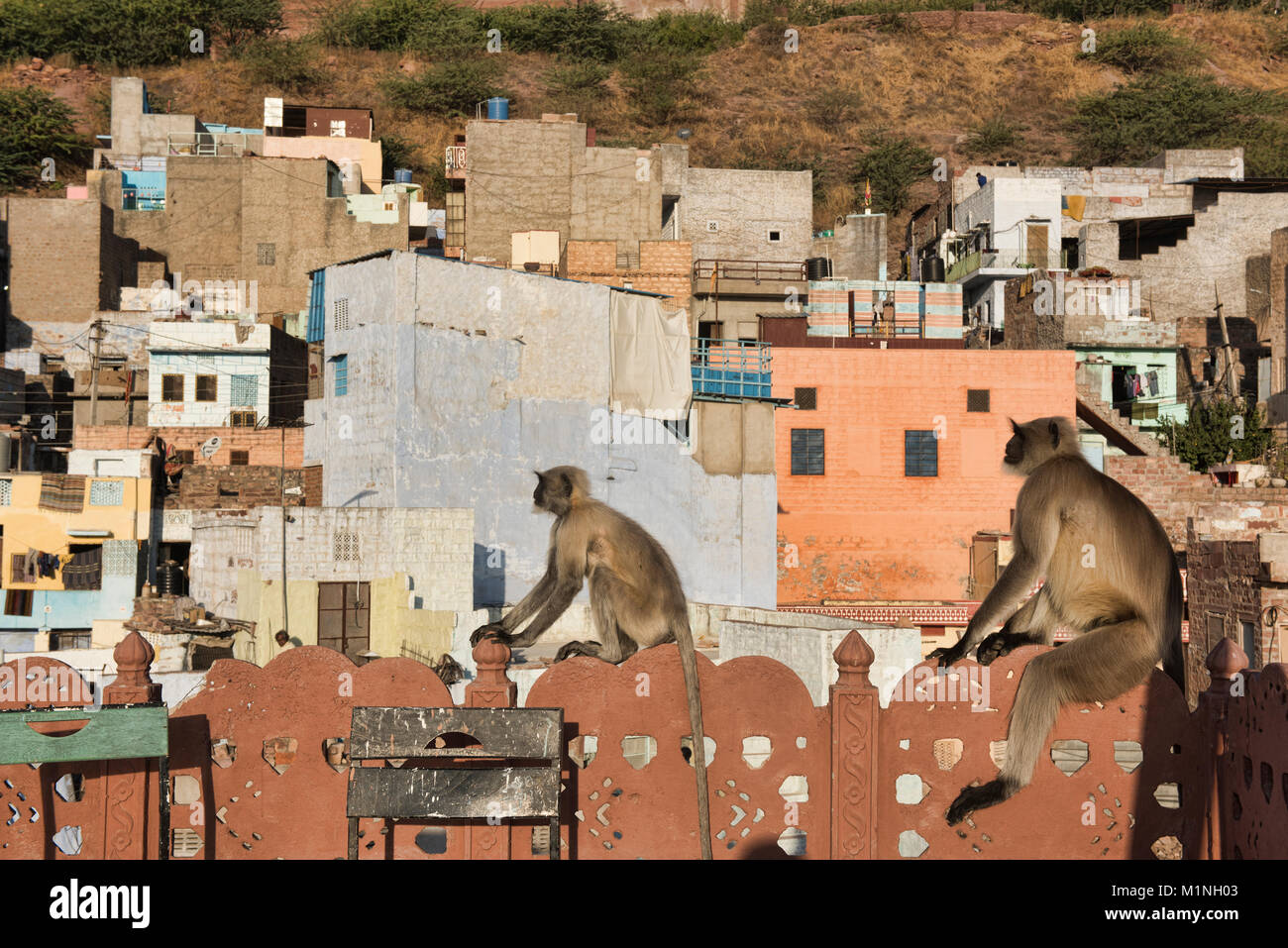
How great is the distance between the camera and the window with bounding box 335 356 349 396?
26.4 meters

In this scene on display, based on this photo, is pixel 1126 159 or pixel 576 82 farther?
pixel 576 82

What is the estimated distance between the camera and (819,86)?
2638 inches

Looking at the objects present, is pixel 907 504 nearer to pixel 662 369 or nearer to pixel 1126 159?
pixel 662 369

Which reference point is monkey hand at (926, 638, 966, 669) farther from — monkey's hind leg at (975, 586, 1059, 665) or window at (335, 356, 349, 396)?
window at (335, 356, 349, 396)

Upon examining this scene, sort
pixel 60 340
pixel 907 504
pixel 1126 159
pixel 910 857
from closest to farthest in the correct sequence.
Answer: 1. pixel 910 857
2. pixel 907 504
3. pixel 60 340
4. pixel 1126 159

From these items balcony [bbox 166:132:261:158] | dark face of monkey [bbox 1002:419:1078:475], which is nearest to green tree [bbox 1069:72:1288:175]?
balcony [bbox 166:132:261:158]

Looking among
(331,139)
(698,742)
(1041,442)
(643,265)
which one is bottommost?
(698,742)

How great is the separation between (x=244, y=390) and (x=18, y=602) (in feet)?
29.3

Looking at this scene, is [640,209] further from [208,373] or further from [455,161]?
[208,373]

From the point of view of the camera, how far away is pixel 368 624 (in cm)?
2194

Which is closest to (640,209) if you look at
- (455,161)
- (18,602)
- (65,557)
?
(455,161)

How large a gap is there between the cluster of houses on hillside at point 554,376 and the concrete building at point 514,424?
0.07 metres

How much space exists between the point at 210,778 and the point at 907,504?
2638 centimetres

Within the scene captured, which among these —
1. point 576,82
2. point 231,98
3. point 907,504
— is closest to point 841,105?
point 576,82
